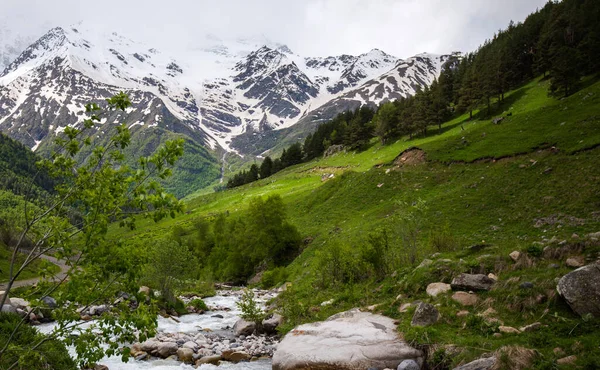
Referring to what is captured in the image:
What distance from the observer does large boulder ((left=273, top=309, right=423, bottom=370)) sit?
13.9m

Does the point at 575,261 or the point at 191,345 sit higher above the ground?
the point at 575,261

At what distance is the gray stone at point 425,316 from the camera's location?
15.9m

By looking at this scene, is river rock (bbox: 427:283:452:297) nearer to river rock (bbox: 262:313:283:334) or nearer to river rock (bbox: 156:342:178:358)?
river rock (bbox: 262:313:283:334)

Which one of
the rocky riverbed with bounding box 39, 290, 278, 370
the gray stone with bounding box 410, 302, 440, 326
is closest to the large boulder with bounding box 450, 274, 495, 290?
the gray stone with bounding box 410, 302, 440, 326

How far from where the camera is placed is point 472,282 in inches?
696

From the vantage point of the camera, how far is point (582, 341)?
37.1ft

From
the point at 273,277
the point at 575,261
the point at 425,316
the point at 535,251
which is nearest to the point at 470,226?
the point at 535,251

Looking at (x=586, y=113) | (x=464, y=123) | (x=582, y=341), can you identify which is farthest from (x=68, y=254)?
(x=464, y=123)

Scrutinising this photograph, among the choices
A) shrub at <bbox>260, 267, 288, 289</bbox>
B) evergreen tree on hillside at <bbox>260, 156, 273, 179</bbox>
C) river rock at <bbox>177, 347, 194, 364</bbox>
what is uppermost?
evergreen tree on hillside at <bbox>260, 156, 273, 179</bbox>

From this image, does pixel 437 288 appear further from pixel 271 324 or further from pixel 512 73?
pixel 512 73

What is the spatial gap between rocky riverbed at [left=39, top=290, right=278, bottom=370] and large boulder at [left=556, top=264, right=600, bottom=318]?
13.3 meters

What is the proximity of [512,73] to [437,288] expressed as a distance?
10094 cm

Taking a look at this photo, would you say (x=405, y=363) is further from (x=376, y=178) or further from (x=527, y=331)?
(x=376, y=178)

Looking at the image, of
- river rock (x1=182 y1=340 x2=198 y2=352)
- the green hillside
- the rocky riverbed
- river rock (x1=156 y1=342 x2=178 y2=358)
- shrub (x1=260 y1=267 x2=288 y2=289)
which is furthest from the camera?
shrub (x1=260 y1=267 x2=288 y2=289)
